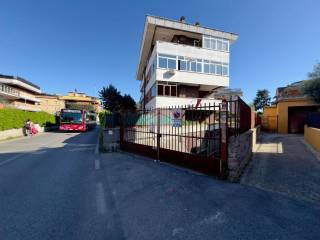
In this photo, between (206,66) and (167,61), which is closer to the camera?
(167,61)

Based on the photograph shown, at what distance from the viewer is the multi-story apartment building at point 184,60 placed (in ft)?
59.7

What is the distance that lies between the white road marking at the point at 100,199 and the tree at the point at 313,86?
67.8 feet

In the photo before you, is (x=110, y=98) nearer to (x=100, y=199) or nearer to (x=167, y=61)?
(x=167, y=61)

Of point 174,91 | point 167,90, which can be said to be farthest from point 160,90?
point 174,91

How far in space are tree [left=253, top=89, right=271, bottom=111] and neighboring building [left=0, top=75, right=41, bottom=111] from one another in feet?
229

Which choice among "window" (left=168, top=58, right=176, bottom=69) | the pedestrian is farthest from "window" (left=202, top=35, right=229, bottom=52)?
the pedestrian

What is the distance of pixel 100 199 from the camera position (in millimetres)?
4027

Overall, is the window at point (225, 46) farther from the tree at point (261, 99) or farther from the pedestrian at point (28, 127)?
the tree at point (261, 99)

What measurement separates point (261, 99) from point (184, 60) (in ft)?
183

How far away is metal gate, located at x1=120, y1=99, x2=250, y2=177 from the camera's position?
5.23 metres

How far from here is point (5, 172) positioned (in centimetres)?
600

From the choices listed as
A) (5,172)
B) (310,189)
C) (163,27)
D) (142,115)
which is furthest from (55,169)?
(163,27)

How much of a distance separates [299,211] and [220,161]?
2.08 metres

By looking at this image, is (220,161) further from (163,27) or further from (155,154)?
(163,27)
